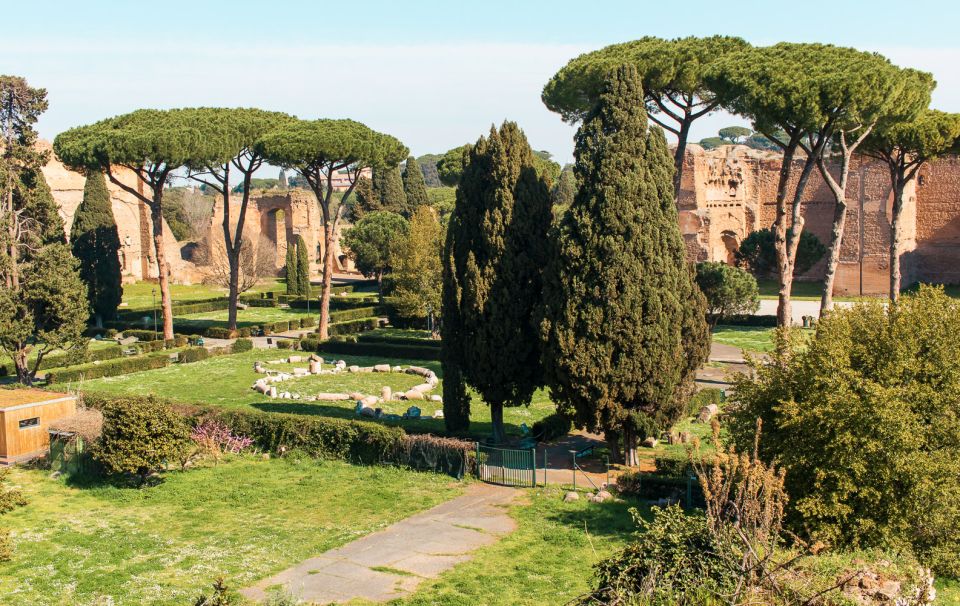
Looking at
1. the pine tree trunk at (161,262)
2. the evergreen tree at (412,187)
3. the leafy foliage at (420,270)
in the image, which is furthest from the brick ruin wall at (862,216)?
the pine tree trunk at (161,262)

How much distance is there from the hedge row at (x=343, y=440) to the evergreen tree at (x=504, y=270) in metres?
1.88

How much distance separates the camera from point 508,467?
60.3 feet

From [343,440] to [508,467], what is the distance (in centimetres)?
403

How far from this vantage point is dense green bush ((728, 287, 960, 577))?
1246 cm

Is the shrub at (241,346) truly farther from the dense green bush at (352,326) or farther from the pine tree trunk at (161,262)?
the dense green bush at (352,326)

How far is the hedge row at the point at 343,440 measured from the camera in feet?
62.7

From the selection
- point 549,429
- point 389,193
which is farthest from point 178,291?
point 549,429

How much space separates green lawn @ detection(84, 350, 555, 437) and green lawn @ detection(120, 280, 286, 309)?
727 inches

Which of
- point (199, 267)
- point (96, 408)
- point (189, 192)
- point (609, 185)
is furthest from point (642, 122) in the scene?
point (189, 192)

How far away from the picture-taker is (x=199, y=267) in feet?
208

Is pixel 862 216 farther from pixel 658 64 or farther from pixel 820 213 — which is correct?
pixel 658 64

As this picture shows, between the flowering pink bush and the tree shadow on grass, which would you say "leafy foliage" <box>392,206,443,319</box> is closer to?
the flowering pink bush

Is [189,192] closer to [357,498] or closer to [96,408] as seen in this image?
[96,408]

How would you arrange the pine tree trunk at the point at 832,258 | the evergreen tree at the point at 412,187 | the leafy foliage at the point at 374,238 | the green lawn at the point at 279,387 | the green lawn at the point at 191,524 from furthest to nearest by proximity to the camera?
the evergreen tree at the point at 412,187, the leafy foliage at the point at 374,238, the pine tree trunk at the point at 832,258, the green lawn at the point at 279,387, the green lawn at the point at 191,524
